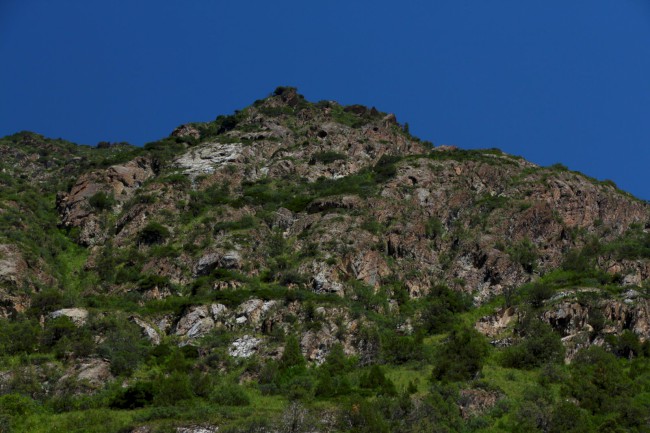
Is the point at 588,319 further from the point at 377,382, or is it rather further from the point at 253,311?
the point at 253,311

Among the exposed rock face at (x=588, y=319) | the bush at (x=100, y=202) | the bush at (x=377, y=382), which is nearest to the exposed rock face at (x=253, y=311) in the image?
the bush at (x=377, y=382)

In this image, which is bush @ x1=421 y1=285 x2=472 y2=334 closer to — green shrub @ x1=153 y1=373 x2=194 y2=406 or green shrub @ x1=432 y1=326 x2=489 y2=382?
green shrub @ x1=432 y1=326 x2=489 y2=382

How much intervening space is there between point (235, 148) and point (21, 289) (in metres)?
45.2

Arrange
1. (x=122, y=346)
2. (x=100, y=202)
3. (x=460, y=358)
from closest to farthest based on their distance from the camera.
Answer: (x=460, y=358)
(x=122, y=346)
(x=100, y=202)

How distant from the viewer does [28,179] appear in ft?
365

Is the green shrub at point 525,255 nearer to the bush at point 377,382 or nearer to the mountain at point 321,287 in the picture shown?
the mountain at point 321,287

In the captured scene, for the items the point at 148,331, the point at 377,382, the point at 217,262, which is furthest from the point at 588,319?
the point at 148,331

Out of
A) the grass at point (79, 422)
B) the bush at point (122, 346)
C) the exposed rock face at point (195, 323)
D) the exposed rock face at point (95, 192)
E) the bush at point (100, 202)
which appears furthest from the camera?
the bush at point (100, 202)

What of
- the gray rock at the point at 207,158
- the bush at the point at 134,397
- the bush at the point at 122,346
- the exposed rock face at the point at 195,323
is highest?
the gray rock at the point at 207,158

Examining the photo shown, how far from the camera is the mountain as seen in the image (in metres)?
47.7

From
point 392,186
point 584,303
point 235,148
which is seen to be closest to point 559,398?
point 584,303

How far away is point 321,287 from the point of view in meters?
68.9

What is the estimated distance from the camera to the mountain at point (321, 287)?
4772 centimetres

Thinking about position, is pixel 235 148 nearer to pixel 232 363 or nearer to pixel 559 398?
pixel 232 363
